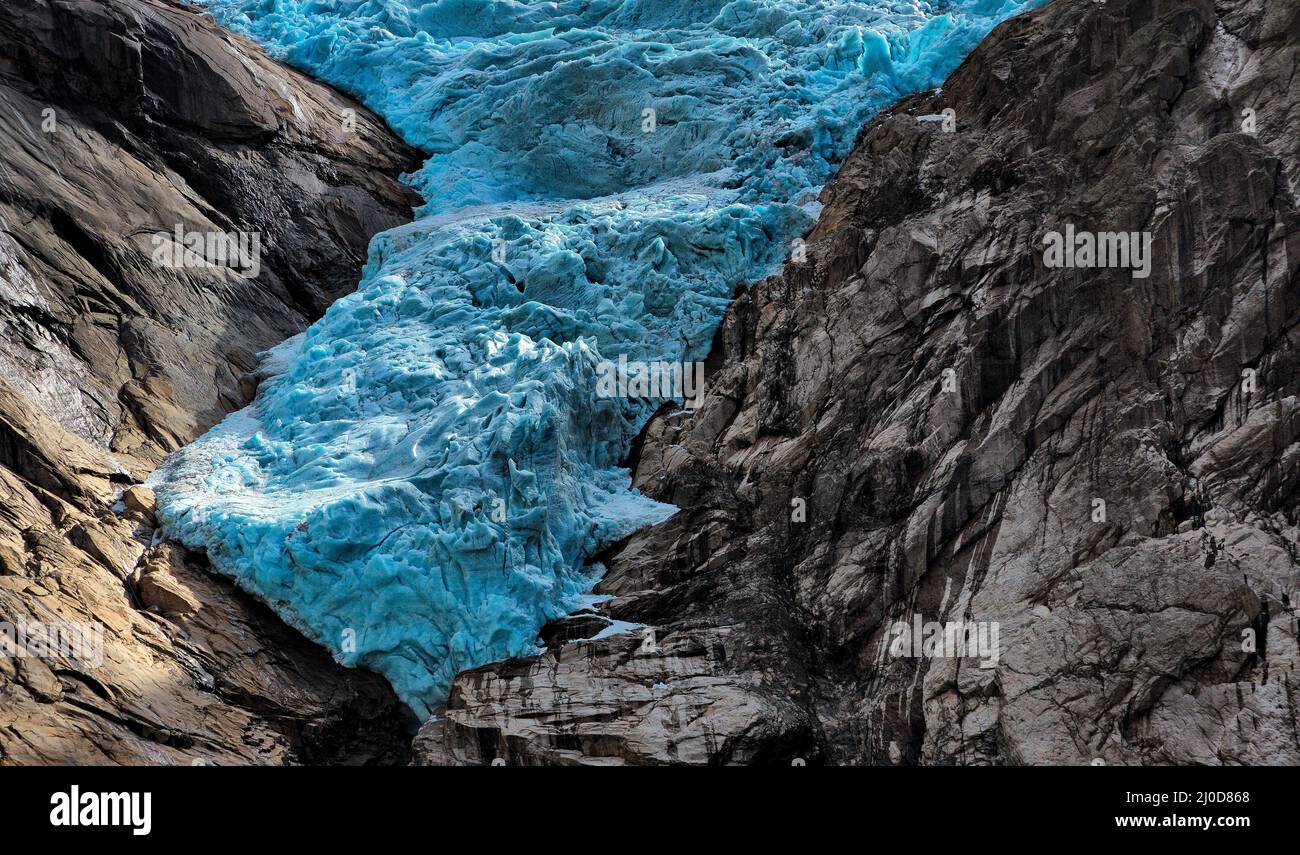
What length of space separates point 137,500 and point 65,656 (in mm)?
2856

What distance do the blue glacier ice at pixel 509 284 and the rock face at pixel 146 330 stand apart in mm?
593

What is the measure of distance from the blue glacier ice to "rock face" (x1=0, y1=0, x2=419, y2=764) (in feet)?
1.95

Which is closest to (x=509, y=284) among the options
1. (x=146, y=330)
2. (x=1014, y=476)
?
(x=146, y=330)

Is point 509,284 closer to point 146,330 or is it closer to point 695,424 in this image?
point 695,424

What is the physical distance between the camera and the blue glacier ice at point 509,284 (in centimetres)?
1360

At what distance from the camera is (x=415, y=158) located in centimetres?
2125

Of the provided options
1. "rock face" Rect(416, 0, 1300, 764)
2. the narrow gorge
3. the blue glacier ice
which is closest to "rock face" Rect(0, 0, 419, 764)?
the narrow gorge

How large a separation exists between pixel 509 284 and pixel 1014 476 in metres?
7.92

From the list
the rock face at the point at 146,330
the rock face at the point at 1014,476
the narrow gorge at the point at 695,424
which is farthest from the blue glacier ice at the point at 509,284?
the rock face at the point at 1014,476

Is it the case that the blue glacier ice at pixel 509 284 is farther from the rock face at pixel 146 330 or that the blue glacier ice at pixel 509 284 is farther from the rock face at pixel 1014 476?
the rock face at pixel 1014 476

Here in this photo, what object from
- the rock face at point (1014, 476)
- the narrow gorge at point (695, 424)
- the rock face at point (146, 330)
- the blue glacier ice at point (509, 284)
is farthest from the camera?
the blue glacier ice at point (509, 284)

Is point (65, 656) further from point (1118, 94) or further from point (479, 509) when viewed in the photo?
point (1118, 94)

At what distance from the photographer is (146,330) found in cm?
1588

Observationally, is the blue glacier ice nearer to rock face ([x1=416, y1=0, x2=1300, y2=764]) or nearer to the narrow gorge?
the narrow gorge
